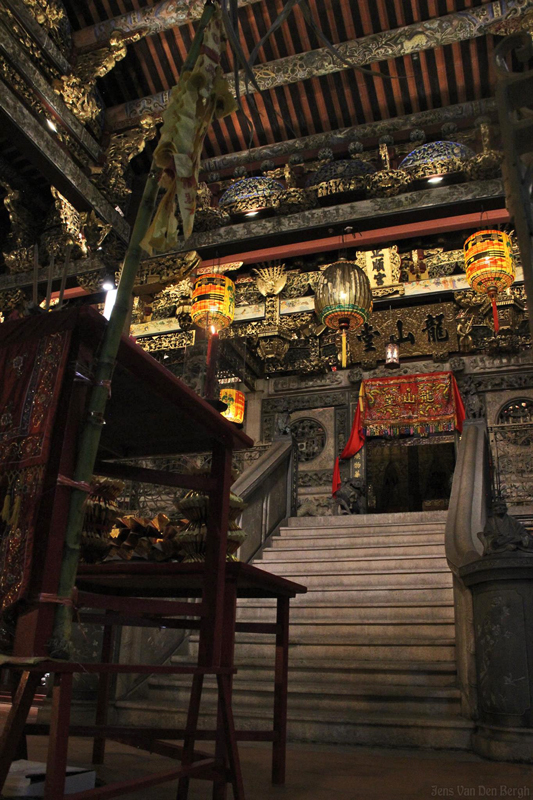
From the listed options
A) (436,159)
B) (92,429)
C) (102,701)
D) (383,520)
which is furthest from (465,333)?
(92,429)

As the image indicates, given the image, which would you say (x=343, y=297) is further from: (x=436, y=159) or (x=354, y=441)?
(x=354, y=441)

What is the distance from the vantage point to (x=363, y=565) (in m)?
6.40

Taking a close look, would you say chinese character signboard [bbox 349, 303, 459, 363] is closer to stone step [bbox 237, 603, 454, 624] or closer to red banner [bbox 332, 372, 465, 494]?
red banner [bbox 332, 372, 465, 494]

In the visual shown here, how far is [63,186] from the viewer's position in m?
6.90

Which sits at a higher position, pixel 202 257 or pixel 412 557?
pixel 202 257

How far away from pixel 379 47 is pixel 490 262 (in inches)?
107

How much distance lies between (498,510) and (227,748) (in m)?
2.56

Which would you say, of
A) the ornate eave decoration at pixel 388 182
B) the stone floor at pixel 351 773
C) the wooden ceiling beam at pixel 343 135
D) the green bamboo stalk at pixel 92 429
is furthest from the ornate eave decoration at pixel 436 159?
the green bamboo stalk at pixel 92 429

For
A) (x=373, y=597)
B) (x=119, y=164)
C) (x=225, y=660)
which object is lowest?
(x=225, y=660)

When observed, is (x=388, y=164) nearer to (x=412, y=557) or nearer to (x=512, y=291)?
(x=512, y=291)

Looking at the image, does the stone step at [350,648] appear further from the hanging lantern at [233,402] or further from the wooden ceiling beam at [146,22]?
the wooden ceiling beam at [146,22]

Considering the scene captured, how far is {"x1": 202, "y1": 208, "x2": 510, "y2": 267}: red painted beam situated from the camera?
25.0 ft

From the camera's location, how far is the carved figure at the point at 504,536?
3.57 m

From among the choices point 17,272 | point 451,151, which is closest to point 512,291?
point 451,151
